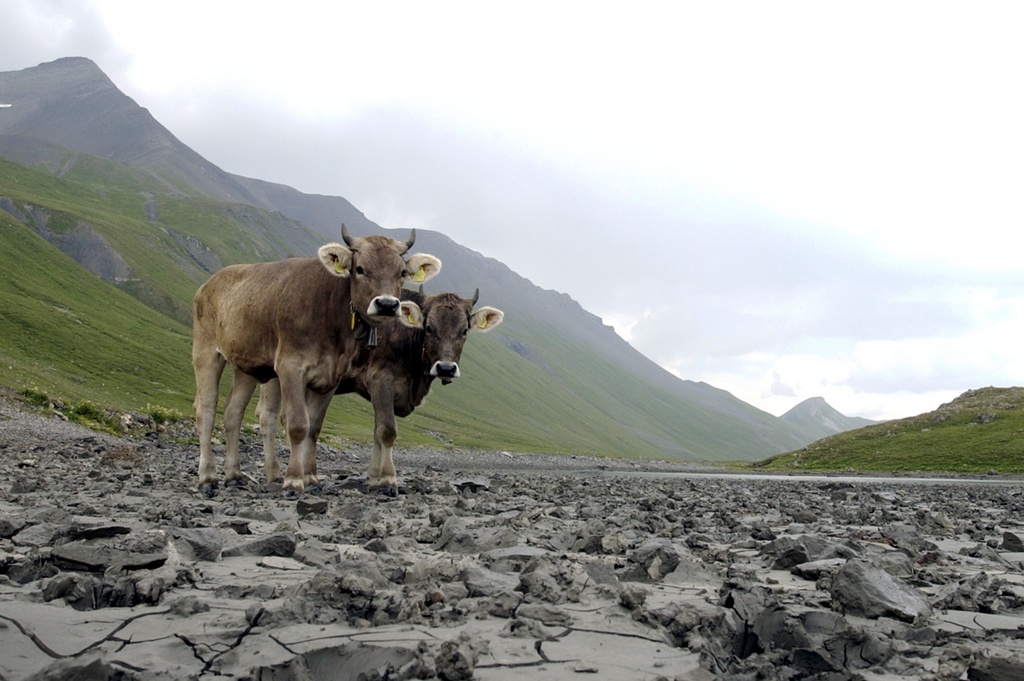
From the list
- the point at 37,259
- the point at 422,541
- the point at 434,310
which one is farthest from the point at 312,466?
the point at 37,259

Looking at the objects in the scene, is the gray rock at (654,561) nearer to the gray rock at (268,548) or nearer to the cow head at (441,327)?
the gray rock at (268,548)

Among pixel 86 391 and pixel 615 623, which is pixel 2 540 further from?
pixel 86 391

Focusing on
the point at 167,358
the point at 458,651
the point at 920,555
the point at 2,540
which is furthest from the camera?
the point at 167,358

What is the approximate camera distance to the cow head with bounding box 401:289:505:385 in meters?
14.4

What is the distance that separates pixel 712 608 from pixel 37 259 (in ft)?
478

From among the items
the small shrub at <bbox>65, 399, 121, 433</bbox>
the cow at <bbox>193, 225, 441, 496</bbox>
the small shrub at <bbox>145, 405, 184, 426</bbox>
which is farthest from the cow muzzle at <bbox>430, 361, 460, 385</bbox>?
the small shrub at <bbox>145, 405, 184, 426</bbox>

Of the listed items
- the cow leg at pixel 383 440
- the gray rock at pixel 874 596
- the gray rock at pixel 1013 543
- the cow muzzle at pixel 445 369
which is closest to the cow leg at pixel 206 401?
the cow leg at pixel 383 440

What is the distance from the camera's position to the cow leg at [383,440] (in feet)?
46.8

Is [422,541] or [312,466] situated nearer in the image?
[422,541]

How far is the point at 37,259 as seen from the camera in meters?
126

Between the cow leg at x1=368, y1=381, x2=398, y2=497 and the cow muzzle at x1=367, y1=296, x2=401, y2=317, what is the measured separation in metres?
2.74

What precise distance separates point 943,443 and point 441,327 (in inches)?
4016

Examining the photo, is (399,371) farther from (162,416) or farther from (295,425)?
(162,416)

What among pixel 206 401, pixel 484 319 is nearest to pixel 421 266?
pixel 484 319
